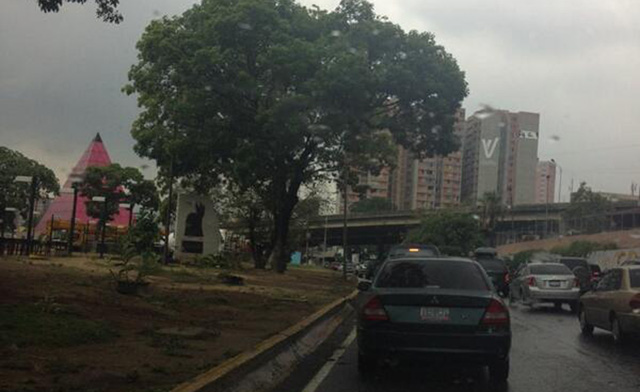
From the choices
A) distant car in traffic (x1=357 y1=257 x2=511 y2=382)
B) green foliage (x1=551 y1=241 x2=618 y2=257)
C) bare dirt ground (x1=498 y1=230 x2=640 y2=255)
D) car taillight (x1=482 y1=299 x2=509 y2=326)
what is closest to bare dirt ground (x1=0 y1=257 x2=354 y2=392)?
distant car in traffic (x1=357 y1=257 x2=511 y2=382)

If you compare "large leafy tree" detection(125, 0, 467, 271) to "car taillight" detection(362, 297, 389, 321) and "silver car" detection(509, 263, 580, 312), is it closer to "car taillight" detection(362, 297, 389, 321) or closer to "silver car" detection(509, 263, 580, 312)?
"silver car" detection(509, 263, 580, 312)

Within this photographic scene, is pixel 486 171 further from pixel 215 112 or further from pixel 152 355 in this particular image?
pixel 152 355

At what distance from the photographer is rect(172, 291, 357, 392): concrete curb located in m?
7.16

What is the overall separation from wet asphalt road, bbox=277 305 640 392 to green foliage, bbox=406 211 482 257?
6996cm

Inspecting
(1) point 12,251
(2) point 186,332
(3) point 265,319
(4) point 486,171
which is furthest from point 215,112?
(4) point 486,171

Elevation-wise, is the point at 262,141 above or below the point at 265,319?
above

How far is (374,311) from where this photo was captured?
341 inches

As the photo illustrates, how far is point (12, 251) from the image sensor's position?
1398 inches

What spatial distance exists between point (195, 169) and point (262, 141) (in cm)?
554

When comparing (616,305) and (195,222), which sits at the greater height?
(195,222)

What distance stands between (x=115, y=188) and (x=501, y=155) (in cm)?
3707

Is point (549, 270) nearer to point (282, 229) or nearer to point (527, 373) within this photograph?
point (527, 373)

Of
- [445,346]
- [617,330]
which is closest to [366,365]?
[445,346]

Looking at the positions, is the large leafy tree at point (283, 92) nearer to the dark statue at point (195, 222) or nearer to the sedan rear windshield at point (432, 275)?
the dark statue at point (195, 222)
